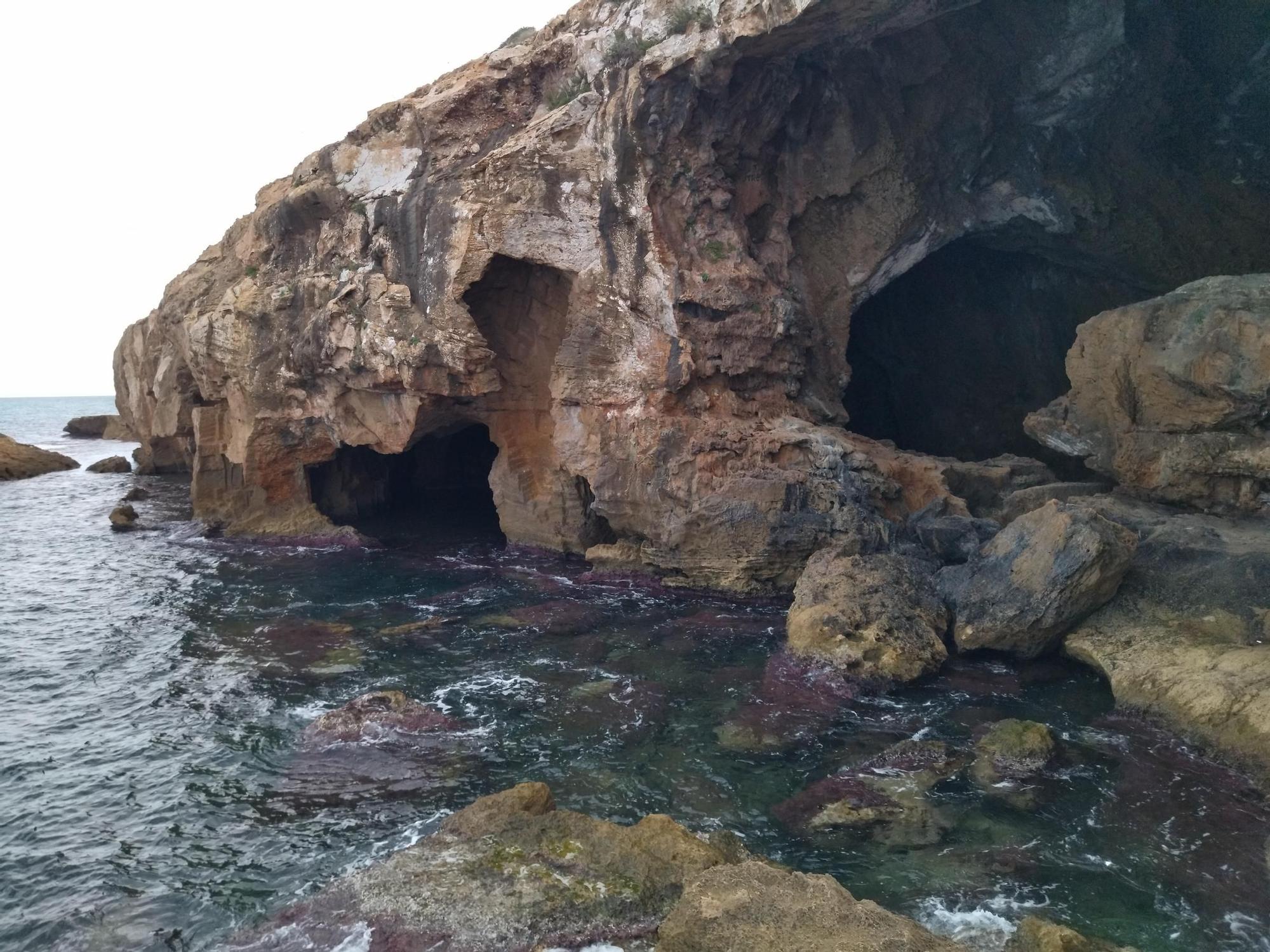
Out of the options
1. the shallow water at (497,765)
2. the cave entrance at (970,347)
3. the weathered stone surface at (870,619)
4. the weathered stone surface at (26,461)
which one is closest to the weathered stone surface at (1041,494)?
the weathered stone surface at (870,619)

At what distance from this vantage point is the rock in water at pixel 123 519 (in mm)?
29552

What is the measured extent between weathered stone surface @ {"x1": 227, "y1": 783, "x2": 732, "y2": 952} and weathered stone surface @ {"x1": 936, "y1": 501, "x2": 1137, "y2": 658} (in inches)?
308

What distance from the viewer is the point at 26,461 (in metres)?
47.4

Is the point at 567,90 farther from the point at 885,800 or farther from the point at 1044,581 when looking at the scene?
the point at 885,800

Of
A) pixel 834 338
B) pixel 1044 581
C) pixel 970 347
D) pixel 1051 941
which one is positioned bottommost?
pixel 1051 941

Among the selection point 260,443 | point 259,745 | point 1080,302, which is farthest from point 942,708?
point 260,443

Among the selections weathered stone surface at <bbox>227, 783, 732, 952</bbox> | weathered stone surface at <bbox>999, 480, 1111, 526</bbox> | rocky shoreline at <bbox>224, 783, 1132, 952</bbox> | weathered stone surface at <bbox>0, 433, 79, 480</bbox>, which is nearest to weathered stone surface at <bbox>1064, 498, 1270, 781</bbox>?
weathered stone surface at <bbox>999, 480, 1111, 526</bbox>

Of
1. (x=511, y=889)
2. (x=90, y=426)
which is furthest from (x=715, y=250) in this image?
(x=90, y=426)

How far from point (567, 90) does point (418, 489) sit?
1634 centimetres

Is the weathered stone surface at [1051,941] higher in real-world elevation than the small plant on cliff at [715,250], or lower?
lower

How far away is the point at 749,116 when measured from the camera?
810 inches

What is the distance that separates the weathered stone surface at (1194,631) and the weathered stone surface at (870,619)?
2.26 meters

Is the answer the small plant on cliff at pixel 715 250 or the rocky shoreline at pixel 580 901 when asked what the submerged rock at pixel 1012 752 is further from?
the small plant on cliff at pixel 715 250

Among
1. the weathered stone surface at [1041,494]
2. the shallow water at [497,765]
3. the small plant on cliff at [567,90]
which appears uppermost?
the small plant on cliff at [567,90]
